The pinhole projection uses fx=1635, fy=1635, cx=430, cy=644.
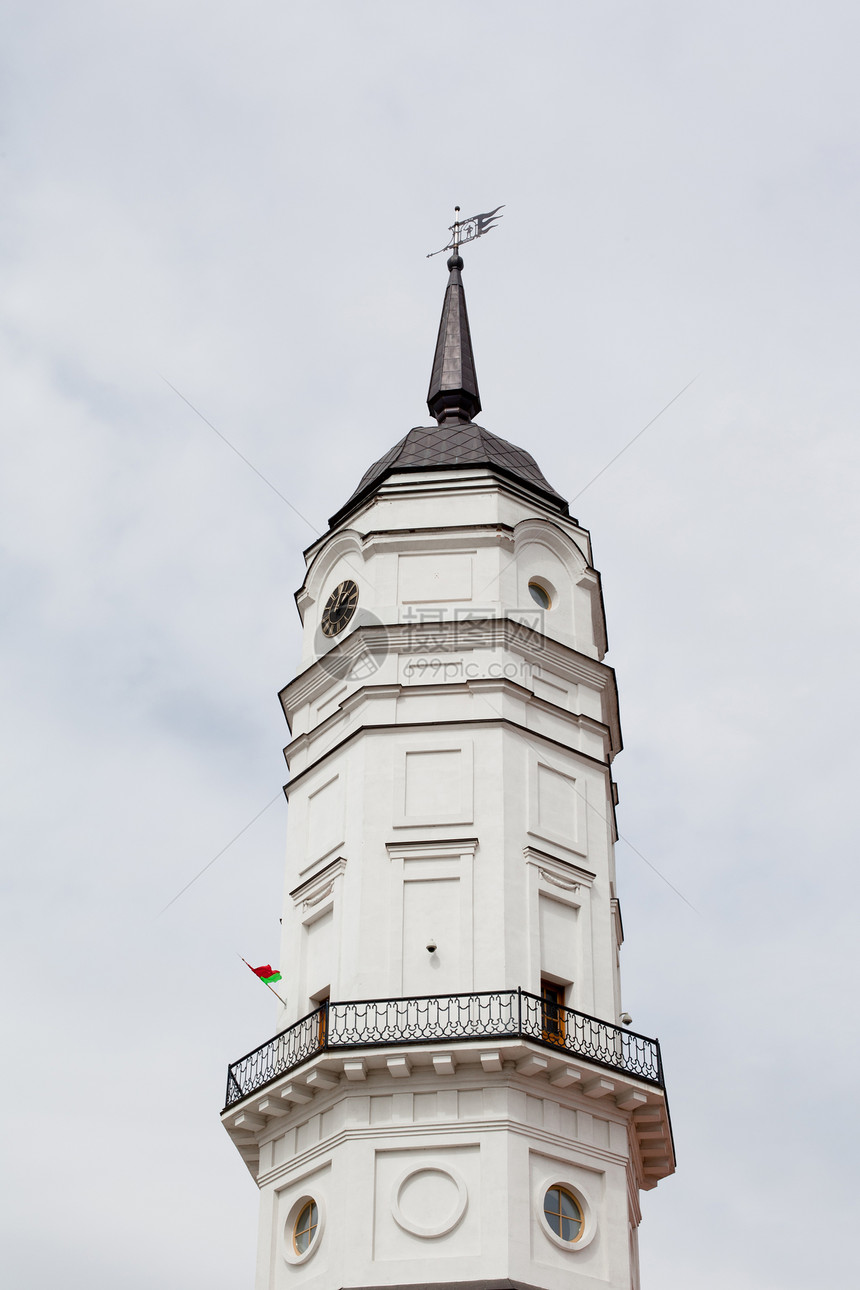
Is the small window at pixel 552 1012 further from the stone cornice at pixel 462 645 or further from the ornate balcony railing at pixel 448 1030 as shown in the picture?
the stone cornice at pixel 462 645

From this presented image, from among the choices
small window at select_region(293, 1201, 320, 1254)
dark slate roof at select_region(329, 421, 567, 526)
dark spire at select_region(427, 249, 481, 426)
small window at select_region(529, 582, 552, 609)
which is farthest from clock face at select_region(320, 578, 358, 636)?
small window at select_region(293, 1201, 320, 1254)

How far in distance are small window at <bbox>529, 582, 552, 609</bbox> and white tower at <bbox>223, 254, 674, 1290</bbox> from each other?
0.07m

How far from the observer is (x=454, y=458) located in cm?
4222

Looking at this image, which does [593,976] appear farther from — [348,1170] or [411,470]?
[411,470]

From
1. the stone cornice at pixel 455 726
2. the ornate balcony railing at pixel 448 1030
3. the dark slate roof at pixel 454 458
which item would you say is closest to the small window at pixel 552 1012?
the ornate balcony railing at pixel 448 1030

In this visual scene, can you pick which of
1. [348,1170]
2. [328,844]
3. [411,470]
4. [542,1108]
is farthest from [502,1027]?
[411,470]

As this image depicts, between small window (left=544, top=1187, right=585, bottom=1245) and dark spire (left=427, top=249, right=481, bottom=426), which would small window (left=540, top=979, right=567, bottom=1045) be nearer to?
small window (left=544, top=1187, right=585, bottom=1245)

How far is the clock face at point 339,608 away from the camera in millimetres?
39125

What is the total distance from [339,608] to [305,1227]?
577 inches

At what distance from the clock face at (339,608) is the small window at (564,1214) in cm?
1428

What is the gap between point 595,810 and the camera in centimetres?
3662

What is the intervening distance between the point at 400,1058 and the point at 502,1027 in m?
2.02

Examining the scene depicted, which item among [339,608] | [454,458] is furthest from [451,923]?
[454,458]

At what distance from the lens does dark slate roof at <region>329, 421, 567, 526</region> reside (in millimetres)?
41219
